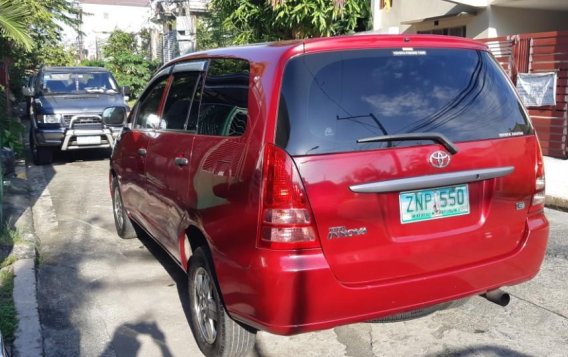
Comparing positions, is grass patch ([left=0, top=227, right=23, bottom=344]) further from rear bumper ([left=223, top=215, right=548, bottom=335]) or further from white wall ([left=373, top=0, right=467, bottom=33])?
white wall ([left=373, top=0, right=467, bottom=33])

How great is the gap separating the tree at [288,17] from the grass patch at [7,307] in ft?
26.5

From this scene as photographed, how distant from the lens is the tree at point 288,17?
11705 millimetres

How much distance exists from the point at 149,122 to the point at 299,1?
7925 millimetres

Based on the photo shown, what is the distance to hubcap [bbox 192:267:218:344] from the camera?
11.1 ft

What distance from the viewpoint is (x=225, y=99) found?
3.39 metres

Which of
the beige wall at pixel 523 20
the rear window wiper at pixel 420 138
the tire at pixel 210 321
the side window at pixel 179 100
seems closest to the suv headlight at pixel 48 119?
the side window at pixel 179 100

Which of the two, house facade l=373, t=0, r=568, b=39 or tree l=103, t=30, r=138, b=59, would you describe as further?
tree l=103, t=30, r=138, b=59

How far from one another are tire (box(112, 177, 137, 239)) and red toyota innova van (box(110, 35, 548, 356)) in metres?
2.56

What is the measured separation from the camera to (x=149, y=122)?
4.67 meters

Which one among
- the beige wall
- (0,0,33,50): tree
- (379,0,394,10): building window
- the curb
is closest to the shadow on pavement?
the curb

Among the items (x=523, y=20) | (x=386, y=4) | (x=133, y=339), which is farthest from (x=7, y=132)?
(x=523, y=20)

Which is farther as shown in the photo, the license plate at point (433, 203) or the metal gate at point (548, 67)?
the metal gate at point (548, 67)

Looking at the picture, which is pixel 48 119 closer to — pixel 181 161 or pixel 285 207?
pixel 181 161

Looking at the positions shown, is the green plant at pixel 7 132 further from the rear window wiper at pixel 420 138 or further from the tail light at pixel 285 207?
the rear window wiper at pixel 420 138
